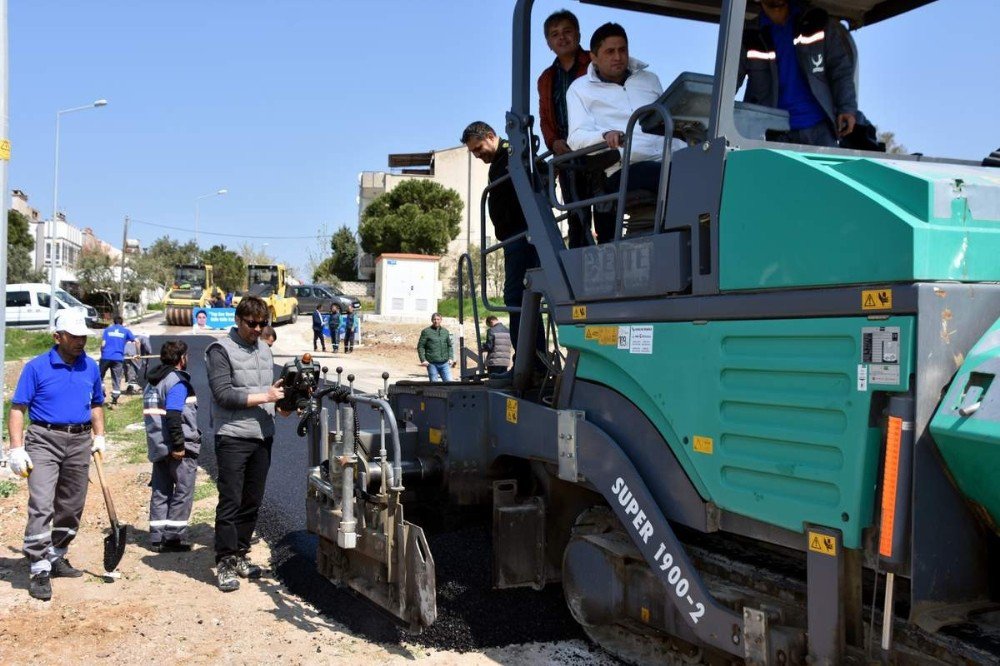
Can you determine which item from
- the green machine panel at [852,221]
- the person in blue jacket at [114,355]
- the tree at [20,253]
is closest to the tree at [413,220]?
the tree at [20,253]

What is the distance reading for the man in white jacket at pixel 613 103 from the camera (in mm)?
3875

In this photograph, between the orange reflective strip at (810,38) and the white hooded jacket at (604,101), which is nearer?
the orange reflective strip at (810,38)

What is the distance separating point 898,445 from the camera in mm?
2535

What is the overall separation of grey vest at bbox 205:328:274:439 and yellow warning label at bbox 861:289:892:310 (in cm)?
413

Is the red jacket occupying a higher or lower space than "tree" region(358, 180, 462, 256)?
lower

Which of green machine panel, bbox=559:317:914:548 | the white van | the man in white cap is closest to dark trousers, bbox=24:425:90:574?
the man in white cap

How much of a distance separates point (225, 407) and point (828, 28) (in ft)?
13.2

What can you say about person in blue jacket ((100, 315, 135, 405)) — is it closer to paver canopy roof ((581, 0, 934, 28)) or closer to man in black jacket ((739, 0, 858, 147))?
paver canopy roof ((581, 0, 934, 28))

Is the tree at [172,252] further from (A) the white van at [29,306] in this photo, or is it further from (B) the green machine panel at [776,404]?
(B) the green machine panel at [776,404]

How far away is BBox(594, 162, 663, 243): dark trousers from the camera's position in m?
3.87

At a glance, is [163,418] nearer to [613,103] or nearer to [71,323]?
[71,323]

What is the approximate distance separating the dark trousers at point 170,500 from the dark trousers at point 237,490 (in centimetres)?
86

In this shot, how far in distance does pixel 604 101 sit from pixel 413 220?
46011mm

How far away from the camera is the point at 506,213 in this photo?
5262 mm
